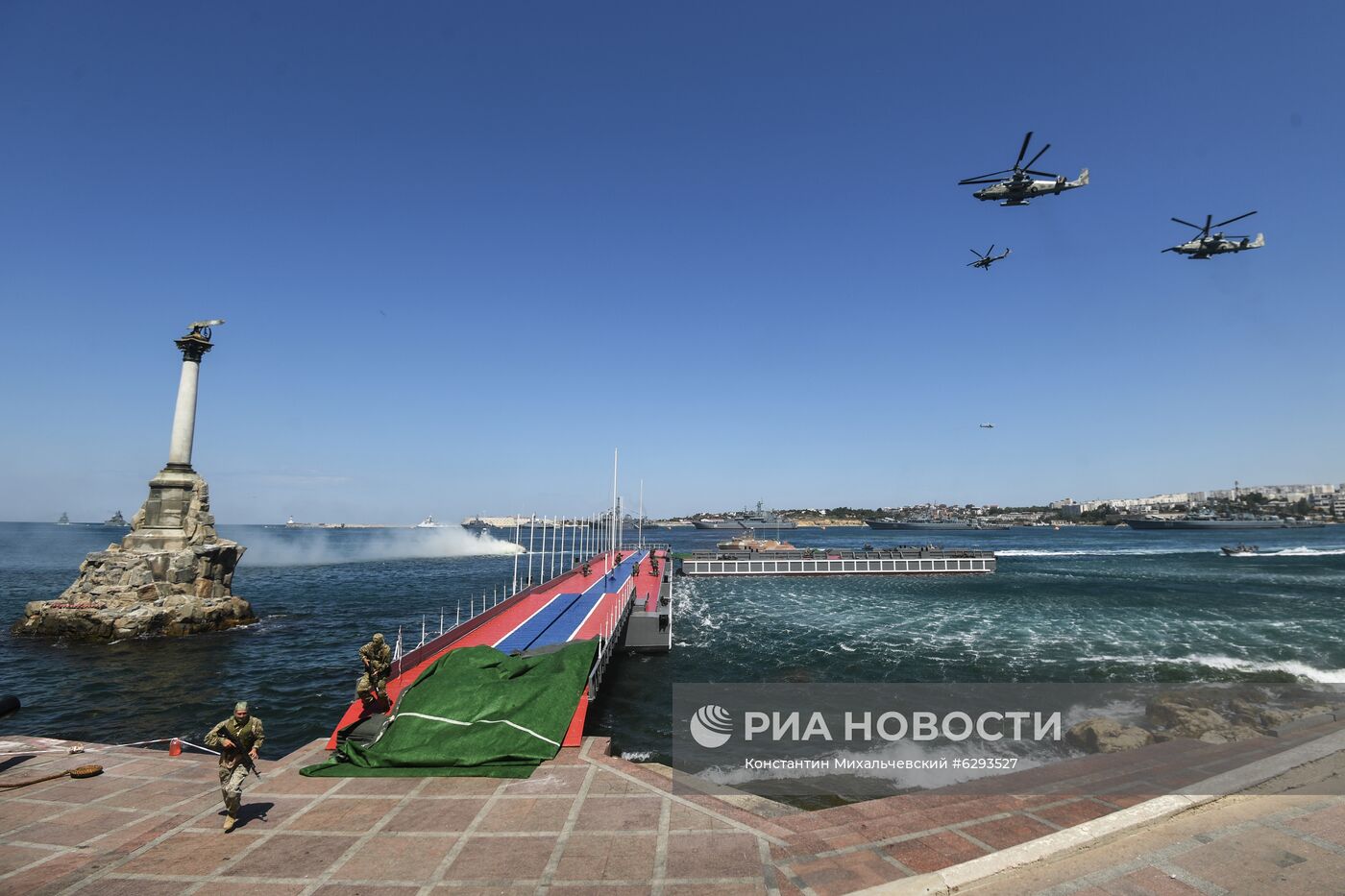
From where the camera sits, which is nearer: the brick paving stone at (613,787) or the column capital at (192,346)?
the brick paving stone at (613,787)

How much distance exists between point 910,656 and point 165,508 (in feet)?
154

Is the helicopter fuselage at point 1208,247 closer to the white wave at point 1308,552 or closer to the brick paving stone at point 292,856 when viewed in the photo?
the brick paving stone at point 292,856

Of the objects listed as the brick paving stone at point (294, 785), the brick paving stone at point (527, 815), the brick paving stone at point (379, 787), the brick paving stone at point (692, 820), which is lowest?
the brick paving stone at point (294, 785)

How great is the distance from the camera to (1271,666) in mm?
27766

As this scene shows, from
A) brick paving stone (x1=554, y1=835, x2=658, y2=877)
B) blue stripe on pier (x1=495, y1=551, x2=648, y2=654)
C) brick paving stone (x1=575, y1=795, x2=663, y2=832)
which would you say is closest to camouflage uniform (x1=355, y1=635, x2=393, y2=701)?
blue stripe on pier (x1=495, y1=551, x2=648, y2=654)

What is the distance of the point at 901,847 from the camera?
27.0 ft

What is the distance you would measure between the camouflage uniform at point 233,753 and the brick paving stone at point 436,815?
91.3 inches

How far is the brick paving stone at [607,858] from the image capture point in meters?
7.96

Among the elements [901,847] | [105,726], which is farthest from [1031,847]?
[105,726]

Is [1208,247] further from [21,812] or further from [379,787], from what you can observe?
[21,812]

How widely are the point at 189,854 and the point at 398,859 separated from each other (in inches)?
123

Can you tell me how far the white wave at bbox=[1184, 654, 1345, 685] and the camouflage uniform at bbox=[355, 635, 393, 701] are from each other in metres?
34.3

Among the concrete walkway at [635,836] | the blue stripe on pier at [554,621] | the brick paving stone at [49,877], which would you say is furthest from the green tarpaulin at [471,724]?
the blue stripe on pier at [554,621]

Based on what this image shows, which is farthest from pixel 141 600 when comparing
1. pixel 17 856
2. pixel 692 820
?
pixel 692 820
